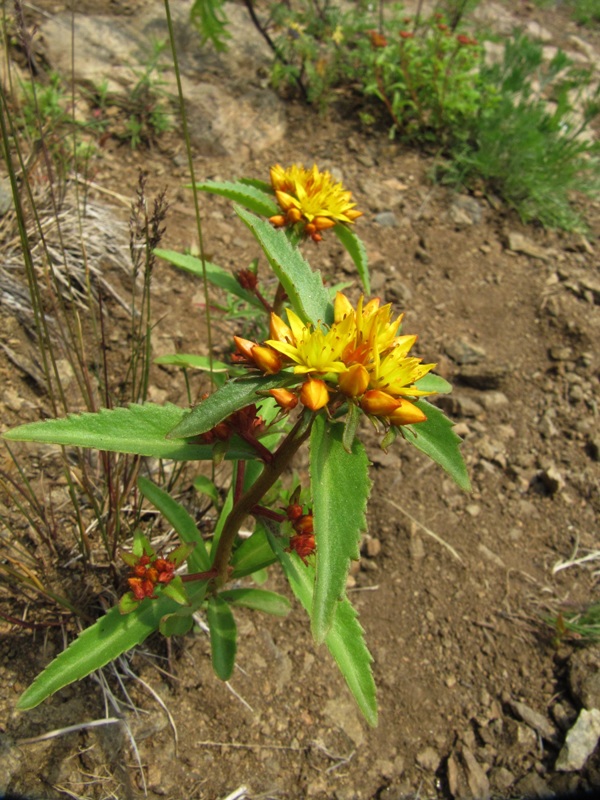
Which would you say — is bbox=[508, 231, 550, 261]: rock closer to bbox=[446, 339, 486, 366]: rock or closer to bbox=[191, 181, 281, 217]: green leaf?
bbox=[446, 339, 486, 366]: rock

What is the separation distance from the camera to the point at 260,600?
2188 millimetres

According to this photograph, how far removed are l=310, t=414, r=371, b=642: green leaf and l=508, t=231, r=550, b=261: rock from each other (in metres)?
3.30

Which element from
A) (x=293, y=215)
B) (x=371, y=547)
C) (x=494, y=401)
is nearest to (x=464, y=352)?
(x=494, y=401)

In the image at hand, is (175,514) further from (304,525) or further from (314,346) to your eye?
(314,346)

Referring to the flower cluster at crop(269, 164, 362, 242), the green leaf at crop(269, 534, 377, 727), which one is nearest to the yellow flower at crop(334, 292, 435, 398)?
the green leaf at crop(269, 534, 377, 727)

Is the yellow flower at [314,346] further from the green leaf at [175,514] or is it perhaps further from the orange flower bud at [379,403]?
the green leaf at [175,514]

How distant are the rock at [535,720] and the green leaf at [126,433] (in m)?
1.62

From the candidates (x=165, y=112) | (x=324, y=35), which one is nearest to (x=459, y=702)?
(x=165, y=112)

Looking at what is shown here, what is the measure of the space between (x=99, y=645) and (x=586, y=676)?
73.8 inches

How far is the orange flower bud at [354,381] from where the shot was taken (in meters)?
1.35

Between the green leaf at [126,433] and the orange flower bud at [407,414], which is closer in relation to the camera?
the orange flower bud at [407,414]

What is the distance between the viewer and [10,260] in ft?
9.20

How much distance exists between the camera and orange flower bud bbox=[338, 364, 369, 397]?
1354 millimetres

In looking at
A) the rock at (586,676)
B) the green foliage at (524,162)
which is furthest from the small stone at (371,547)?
the green foliage at (524,162)
